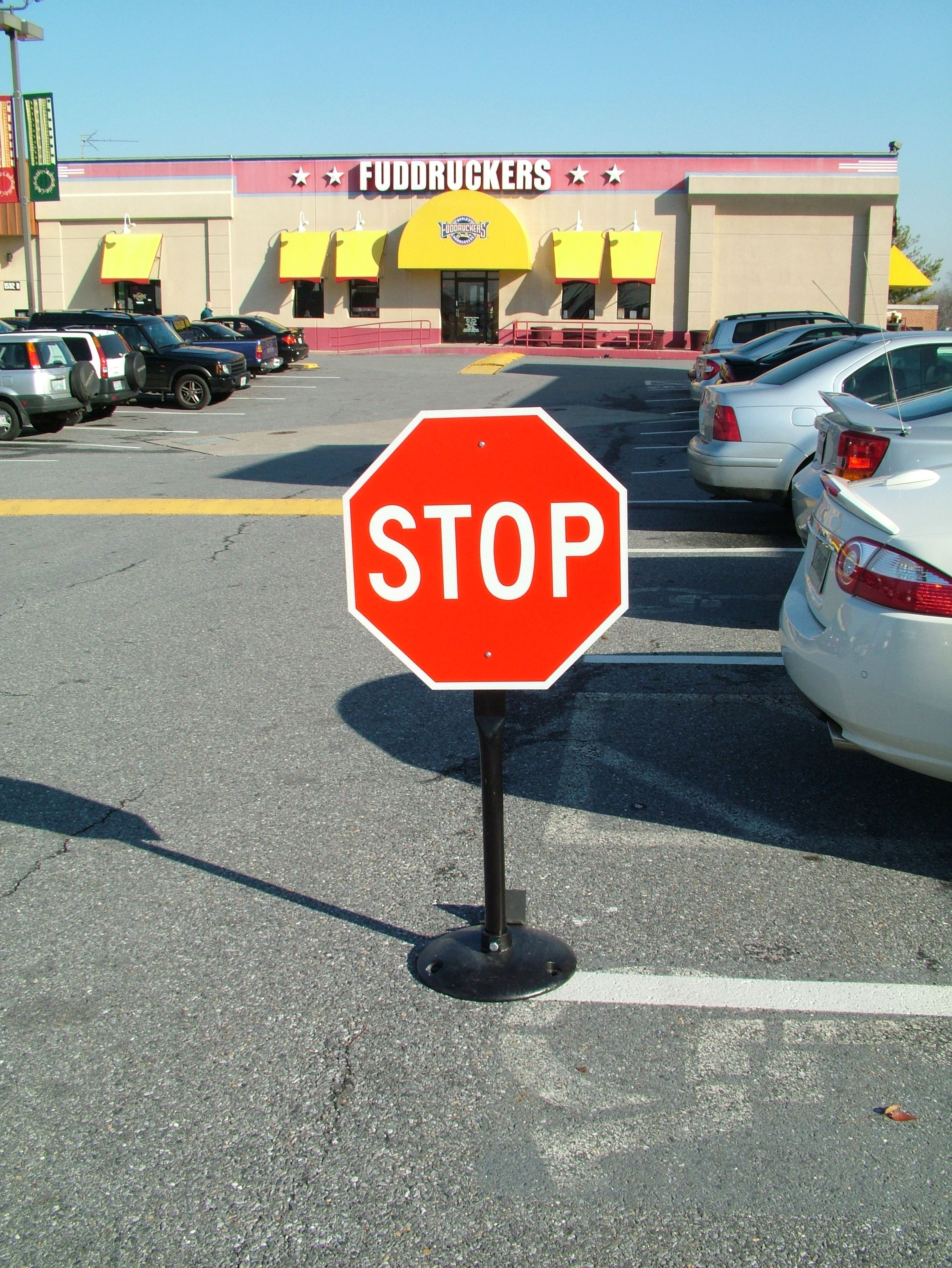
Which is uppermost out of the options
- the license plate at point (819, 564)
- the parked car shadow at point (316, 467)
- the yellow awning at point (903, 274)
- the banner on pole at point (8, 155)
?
the banner on pole at point (8, 155)

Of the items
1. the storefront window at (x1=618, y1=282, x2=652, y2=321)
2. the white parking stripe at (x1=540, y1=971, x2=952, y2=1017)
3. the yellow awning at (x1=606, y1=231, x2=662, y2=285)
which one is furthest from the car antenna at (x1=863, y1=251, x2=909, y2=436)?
the storefront window at (x1=618, y1=282, x2=652, y2=321)

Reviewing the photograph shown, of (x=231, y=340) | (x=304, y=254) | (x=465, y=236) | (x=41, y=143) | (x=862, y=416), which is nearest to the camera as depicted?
(x=862, y=416)

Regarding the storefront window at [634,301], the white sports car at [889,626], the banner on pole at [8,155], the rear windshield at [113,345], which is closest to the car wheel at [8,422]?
the rear windshield at [113,345]

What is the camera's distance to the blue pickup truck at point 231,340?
27.6m

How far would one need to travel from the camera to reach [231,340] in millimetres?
28625

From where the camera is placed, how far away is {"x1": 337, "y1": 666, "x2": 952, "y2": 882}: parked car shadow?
438cm

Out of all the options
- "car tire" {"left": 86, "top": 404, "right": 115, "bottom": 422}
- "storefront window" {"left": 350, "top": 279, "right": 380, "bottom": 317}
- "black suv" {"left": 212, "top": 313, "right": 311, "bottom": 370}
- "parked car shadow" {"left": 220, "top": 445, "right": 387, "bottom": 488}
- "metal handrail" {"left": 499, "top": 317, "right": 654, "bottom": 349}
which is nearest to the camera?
"parked car shadow" {"left": 220, "top": 445, "right": 387, "bottom": 488}

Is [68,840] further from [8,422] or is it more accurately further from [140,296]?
[140,296]

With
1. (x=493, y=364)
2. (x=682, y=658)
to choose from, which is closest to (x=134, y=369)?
(x=493, y=364)

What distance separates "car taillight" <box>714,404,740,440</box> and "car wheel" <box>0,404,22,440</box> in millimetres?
12700

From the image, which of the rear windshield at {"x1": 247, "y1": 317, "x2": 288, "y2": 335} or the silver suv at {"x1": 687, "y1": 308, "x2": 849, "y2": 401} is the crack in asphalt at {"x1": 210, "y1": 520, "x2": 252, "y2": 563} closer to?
the silver suv at {"x1": 687, "y1": 308, "x2": 849, "y2": 401}

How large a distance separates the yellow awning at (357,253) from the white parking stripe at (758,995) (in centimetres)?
4157

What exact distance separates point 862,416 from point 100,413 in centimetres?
1849

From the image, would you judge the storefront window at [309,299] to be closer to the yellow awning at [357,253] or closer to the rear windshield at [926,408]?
the yellow awning at [357,253]
